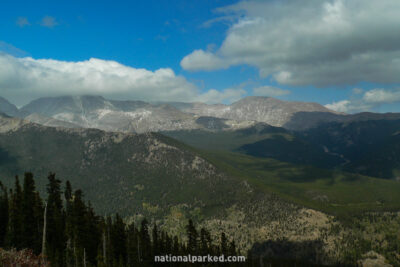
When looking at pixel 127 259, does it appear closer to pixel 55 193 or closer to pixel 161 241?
pixel 161 241

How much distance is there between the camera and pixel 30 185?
94.8 meters

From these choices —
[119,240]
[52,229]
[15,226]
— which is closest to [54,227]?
[52,229]

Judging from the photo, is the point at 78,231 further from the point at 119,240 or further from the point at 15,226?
the point at 119,240

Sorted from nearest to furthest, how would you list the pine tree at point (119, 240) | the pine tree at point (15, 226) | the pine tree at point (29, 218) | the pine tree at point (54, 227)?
the pine tree at point (15, 226), the pine tree at point (29, 218), the pine tree at point (54, 227), the pine tree at point (119, 240)

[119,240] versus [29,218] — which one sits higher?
[29,218]

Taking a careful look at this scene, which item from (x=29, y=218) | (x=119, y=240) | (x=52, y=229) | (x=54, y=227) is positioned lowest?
(x=119, y=240)

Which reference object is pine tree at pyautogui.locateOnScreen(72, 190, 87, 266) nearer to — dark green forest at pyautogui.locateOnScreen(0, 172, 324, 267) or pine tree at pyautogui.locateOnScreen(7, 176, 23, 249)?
dark green forest at pyautogui.locateOnScreen(0, 172, 324, 267)

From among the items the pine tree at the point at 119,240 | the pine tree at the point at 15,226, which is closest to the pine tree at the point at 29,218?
the pine tree at the point at 15,226

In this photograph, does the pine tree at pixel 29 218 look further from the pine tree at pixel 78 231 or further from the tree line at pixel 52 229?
the pine tree at pixel 78 231

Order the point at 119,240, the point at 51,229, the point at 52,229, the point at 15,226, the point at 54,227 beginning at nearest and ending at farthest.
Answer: the point at 15,226 → the point at 51,229 → the point at 52,229 → the point at 54,227 → the point at 119,240

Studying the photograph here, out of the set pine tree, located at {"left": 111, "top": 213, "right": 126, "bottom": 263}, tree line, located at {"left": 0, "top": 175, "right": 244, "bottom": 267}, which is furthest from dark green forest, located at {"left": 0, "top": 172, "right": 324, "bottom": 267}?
pine tree, located at {"left": 111, "top": 213, "right": 126, "bottom": 263}

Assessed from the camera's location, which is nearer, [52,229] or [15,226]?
[15,226]

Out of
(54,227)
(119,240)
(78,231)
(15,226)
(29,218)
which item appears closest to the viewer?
(15,226)

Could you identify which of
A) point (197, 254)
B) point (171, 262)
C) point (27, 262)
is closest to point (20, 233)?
point (27, 262)
